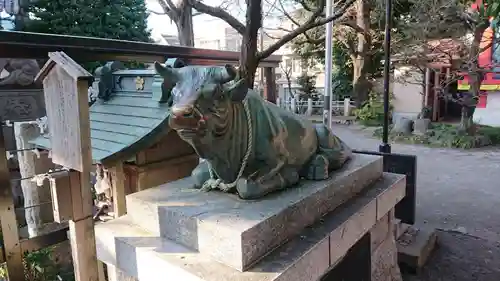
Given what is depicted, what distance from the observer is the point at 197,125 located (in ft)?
5.11

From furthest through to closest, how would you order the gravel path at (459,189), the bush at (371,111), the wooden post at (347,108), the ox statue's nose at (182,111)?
the wooden post at (347,108), the bush at (371,111), the gravel path at (459,189), the ox statue's nose at (182,111)

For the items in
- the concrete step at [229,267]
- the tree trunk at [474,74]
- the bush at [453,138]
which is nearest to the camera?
the concrete step at [229,267]

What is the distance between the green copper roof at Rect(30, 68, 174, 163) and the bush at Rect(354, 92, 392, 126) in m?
13.4

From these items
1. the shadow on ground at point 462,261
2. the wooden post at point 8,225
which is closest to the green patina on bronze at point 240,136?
the wooden post at point 8,225

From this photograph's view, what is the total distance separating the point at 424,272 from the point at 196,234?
2.96 m

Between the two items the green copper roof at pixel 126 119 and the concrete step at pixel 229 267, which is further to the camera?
the green copper roof at pixel 126 119

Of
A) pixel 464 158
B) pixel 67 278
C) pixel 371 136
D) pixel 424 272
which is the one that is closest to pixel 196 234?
pixel 67 278

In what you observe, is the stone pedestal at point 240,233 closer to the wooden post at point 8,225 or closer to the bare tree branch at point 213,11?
the wooden post at point 8,225

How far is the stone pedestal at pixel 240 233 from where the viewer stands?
1631 mm

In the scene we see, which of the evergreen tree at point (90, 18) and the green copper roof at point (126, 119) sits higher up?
the evergreen tree at point (90, 18)

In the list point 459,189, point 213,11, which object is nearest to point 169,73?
point 213,11

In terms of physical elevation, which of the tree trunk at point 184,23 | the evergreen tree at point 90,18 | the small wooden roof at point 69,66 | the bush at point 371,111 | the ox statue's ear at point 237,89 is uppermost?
the evergreen tree at point 90,18

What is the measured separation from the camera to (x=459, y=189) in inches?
270

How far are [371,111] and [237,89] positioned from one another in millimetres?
14863
